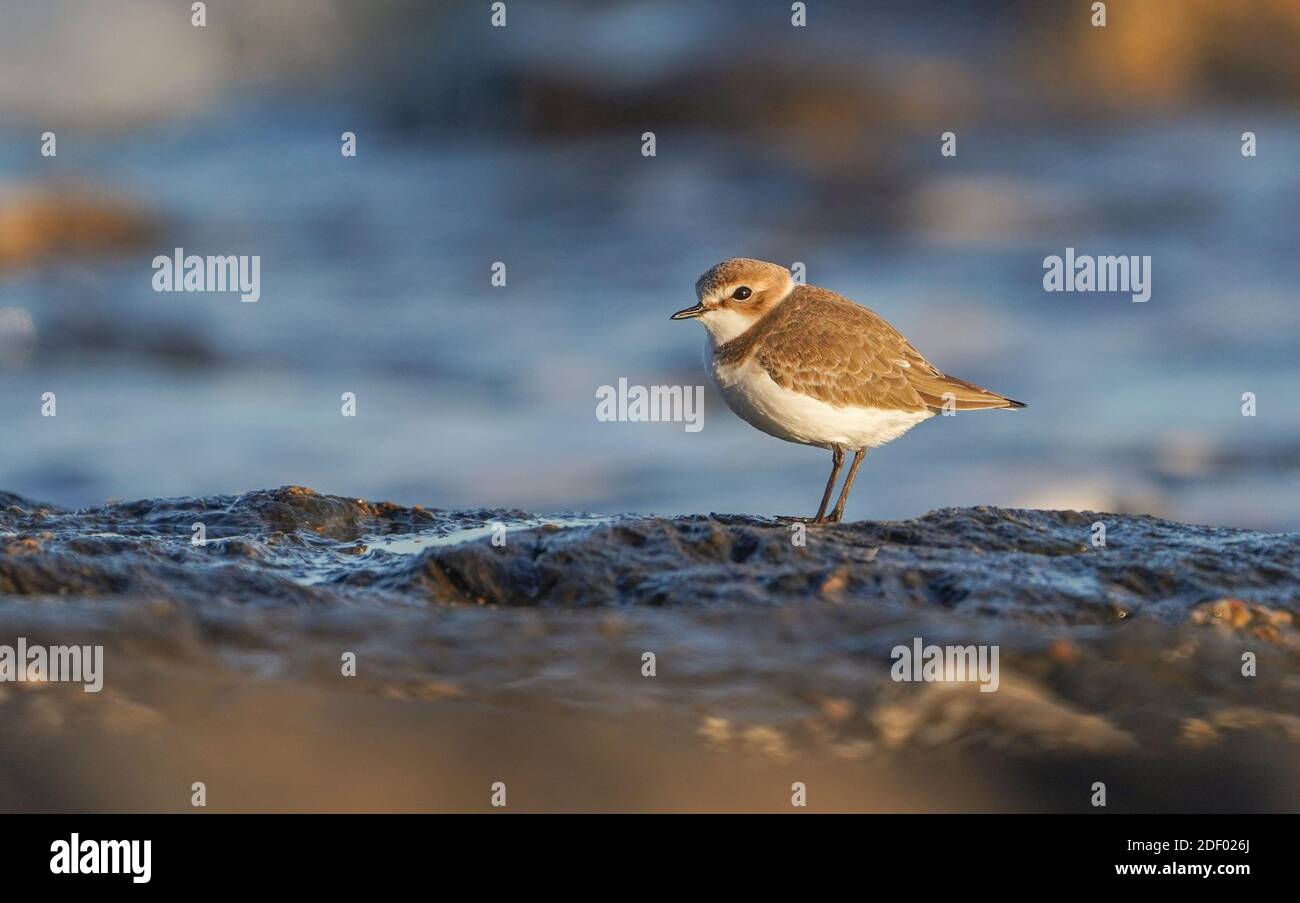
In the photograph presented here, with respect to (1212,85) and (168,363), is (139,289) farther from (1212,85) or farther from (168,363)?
(1212,85)

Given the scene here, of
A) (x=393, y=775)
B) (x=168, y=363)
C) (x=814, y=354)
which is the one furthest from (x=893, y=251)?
(x=393, y=775)

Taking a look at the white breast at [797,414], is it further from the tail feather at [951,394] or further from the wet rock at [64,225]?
the wet rock at [64,225]

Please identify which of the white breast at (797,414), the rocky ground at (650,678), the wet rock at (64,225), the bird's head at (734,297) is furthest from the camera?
the wet rock at (64,225)

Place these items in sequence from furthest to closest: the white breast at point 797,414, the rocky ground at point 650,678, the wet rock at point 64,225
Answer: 1. the wet rock at point 64,225
2. the white breast at point 797,414
3. the rocky ground at point 650,678

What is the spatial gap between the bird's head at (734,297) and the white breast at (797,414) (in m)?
0.21

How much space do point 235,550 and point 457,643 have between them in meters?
1.31

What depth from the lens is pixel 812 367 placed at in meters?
6.38

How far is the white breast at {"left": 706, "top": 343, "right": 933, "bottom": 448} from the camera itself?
6.36m

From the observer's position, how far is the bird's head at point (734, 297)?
6.67 metres

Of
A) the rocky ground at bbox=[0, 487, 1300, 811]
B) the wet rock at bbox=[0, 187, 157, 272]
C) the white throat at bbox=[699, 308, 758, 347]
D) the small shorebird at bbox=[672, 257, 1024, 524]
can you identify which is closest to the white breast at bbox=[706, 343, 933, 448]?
the small shorebird at bbox=[672, 257, 1024, 524]

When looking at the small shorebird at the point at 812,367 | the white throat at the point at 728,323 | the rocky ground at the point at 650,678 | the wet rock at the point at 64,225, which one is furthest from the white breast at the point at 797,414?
the wet rock at the point at 64,225

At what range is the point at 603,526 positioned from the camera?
526cm

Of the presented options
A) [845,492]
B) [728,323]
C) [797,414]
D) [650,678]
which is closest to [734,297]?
[728,323]

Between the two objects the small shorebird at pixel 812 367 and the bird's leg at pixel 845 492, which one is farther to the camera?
the bird's leg at pixel 845 492
